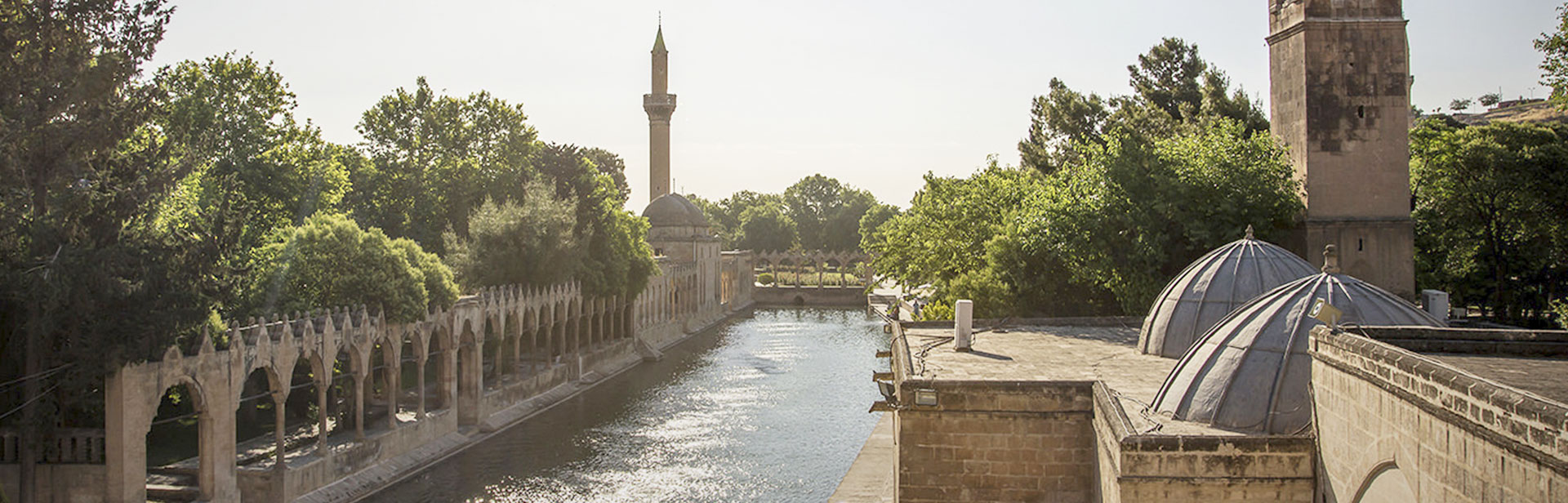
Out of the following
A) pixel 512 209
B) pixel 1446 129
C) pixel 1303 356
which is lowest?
pixel 1303 356

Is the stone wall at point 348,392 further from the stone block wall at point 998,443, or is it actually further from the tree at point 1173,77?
the tree at point 1173,77

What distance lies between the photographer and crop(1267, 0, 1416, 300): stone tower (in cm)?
2405

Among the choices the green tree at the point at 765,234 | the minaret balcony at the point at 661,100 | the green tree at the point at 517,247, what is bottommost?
the green tree at the point at 517,247

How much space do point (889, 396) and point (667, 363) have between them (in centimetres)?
2732

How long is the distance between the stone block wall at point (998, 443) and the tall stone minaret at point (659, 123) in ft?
176

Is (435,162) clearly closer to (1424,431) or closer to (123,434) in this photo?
(123,434)

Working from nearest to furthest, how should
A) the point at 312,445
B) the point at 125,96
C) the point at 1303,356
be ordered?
the point at 1303,356, the point at 125,96, the point at 312,445

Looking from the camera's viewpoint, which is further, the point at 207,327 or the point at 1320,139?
the point at 1320,139

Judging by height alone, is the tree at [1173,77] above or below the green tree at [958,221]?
above

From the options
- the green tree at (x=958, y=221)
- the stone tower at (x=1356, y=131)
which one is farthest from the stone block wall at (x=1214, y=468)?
the green tree at (x=958, y=221)

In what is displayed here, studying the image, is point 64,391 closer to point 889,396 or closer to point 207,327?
point 207,327

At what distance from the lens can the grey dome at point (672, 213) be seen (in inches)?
2453

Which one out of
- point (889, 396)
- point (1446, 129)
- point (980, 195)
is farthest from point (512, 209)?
point (1446, 129)

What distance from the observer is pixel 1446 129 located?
116ft
